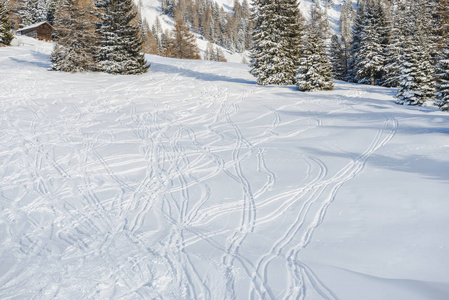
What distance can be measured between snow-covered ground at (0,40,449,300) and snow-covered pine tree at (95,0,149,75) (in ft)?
34.5

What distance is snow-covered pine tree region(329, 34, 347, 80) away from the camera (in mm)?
34281

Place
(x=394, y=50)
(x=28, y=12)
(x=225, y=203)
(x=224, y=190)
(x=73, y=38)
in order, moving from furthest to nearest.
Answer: (x=28, y=12) < (x=394, y=50) < (x=73, y=38) < (x=224, y=190) < (x=225, y=203)

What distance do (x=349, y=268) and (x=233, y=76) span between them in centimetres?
2277

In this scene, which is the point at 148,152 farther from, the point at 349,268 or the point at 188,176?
the point at 349,268

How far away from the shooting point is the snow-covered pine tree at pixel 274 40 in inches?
810

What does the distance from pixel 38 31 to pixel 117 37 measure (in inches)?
1352

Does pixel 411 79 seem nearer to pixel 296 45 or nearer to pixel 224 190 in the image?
pixel 296 45

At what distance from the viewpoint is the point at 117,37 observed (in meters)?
22.3

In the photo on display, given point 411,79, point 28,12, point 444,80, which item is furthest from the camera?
point 28,12

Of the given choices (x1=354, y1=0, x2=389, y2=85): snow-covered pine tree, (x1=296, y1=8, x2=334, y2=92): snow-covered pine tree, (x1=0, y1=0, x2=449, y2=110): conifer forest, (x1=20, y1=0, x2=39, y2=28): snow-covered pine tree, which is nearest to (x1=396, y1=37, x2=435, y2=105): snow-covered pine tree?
(x1=0, y1=0, x2=449, y2=110): conifer forest

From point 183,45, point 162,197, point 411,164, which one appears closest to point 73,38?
point 162,197

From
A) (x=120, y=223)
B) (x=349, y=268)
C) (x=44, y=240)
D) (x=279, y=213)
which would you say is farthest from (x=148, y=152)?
(x=349, y=268)

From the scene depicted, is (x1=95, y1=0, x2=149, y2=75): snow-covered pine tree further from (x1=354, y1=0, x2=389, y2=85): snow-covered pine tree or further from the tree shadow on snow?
(x1=354, y1=0, x2=389, y2=85): snow-covered pine tree

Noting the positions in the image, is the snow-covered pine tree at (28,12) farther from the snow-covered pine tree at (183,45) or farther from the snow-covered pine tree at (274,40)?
the snow-covered pine tree at (274,40)
